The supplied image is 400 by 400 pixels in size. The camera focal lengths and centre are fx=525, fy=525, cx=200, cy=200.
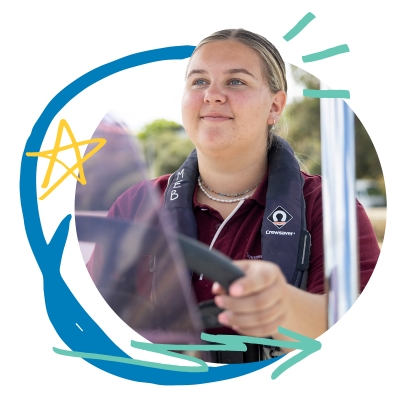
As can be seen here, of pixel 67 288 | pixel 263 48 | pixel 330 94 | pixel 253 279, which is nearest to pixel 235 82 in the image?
pixel 263 48

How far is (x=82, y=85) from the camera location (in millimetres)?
1446

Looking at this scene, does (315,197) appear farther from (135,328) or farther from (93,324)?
(93,324)

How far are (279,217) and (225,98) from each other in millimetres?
326

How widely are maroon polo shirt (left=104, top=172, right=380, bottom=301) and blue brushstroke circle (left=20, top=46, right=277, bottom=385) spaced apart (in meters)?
0.21

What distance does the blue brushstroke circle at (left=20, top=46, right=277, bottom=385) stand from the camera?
1.35 m

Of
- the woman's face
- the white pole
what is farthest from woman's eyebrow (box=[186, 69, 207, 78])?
the white pole

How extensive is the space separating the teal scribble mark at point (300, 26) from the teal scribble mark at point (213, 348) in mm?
749

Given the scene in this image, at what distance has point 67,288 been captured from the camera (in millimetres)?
1397

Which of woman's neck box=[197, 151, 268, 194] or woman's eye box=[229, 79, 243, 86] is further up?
woman's eye box=[229, 79, 243, 86]

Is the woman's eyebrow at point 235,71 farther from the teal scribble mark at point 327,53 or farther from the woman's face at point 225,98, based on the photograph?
the teal scribble mark at point 327,53

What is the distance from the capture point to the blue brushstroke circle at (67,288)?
1.35 meters

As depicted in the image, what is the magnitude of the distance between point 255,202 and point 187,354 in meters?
0.43

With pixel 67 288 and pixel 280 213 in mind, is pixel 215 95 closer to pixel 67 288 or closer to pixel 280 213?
pixel 280 213

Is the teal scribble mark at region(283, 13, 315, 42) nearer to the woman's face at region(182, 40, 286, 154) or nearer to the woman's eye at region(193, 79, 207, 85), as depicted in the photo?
the woman's face at region(182, 40, 286, 154)
